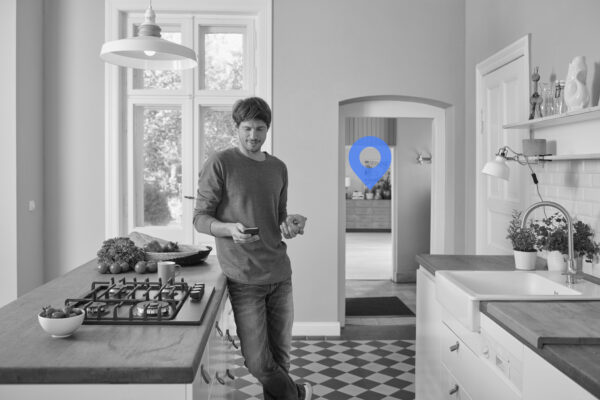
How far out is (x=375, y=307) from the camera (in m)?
6.24

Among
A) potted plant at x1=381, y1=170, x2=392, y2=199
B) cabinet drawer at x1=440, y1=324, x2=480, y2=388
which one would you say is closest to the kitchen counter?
cabinet drawer at x1=440, y1=324, x2=480, y2=388

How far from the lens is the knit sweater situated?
2.72m

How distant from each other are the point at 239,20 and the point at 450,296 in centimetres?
353

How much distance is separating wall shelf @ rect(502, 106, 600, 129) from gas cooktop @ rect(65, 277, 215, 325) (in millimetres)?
1816

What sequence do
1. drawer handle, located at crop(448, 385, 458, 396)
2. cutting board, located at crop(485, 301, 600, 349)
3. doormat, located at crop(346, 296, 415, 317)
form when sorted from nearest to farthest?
1. cutting board, located at crop(485, 301, 600, 349)
2. drawer handle, located at crop(448, 385, 458, 396)
3. doormat, located at crop(346, 296, 415, 317)

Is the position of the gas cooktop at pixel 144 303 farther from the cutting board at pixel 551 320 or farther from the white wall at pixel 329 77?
the white wall at pixel 329 77

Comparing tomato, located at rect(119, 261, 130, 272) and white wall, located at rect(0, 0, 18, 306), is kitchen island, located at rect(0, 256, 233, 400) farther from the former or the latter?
white wall, located at rect(0, 0, 18, 306)

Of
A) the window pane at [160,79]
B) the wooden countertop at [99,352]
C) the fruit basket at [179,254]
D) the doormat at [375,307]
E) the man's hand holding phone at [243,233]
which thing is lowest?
the doormat at [375,307]

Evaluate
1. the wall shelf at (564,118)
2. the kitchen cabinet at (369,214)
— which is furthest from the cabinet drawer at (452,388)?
the kitchen cabinet at (369,214)

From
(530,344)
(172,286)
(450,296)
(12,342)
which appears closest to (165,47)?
(172,286)

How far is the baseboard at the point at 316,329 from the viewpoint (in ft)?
16.9

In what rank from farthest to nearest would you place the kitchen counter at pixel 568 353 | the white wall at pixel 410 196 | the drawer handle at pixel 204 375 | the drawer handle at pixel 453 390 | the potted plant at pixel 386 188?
the potted plant at pixel 386 188
the white wall at pixel 410 196
the drawer handle at pixel 453 390
the drawer handle at pixel 204 375
the kitchen counter at pixel 568 353

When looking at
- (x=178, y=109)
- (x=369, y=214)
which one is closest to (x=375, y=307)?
(x=178, y=109)

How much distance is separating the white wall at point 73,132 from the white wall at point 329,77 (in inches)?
62.5
